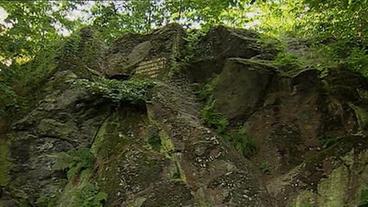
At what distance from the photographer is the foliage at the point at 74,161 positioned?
723 cm

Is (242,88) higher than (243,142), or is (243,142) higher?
(242,88)

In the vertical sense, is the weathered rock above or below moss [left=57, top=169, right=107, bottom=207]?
above

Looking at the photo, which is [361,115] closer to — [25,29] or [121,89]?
[121,89]

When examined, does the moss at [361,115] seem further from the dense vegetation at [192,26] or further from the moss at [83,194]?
the moss at [83,194]

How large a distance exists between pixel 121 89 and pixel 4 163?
250 cm

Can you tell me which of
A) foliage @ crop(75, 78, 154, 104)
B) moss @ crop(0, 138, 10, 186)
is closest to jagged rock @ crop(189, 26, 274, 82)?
foliage @ crop(75, 78, 154, 104)

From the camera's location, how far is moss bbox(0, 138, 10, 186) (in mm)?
7262

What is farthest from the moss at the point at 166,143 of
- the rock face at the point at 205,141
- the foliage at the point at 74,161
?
the foliage at the point at 74,161

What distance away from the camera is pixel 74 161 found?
24.3ft

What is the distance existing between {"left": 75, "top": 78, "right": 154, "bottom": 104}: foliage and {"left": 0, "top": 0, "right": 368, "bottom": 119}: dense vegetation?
165 centimetres

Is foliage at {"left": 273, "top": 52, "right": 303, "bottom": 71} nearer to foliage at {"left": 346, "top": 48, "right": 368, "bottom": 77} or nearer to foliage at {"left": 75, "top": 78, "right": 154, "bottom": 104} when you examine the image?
foliage at {"left": 346, "top": 48, "right": 368, "bottom": 77}

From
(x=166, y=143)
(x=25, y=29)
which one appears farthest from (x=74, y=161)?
(x=25, y=29)

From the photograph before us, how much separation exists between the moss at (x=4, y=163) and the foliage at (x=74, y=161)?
0.85m

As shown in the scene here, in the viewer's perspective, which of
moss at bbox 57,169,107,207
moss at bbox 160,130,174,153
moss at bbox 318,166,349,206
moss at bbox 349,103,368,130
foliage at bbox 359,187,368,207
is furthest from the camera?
moss at bbox 160,130,174,153
